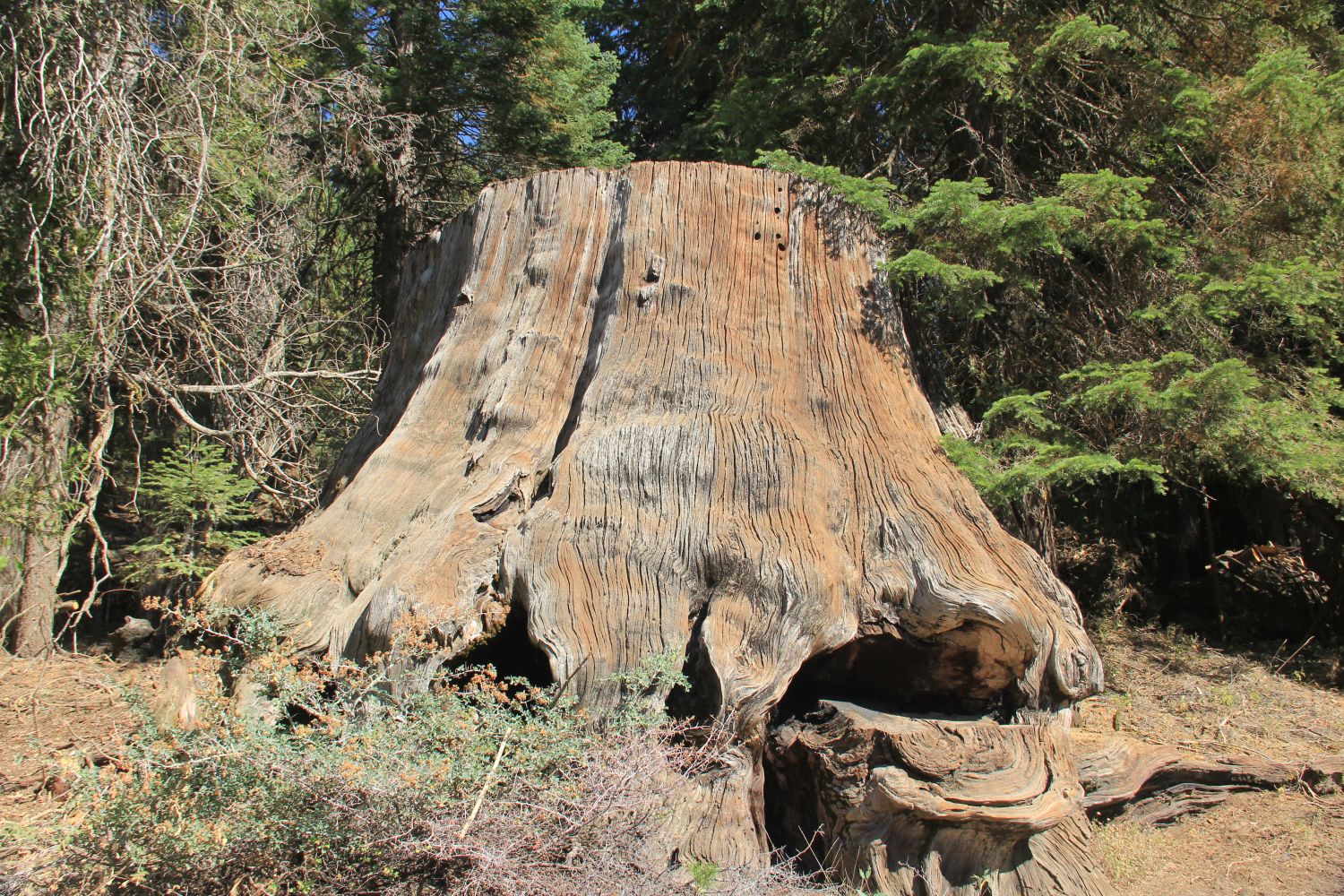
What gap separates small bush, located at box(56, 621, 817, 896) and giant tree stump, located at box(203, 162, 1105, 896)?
0.49m

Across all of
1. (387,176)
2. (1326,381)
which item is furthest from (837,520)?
(387,176)

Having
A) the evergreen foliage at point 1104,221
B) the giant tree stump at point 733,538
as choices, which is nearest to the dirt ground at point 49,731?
the giant tree stump at point 733,538

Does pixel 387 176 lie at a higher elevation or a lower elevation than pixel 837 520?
higher

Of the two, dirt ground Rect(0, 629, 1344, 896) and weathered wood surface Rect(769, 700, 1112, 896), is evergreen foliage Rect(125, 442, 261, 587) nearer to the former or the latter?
dirt ground Rect(0, 629, 1344, 896)

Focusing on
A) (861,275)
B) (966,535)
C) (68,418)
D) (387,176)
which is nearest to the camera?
(966,535)

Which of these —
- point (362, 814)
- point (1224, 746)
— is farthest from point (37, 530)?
point (1224, 746)

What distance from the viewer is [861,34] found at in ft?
23.4

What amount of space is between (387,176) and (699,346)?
5.62 m

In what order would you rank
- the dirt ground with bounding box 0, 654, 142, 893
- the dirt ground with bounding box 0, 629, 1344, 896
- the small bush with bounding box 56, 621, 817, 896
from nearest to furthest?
the small bush with bounding box 56, 621, 817, 896 < the dirt ground with bounding box 0, 654, 142, 893 < the dirt ground with bounding box 0, 629, 1344, 896

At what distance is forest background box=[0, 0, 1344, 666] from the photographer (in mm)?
5316

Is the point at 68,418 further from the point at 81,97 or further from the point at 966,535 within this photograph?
the point at 966,535

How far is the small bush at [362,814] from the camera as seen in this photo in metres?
2.95

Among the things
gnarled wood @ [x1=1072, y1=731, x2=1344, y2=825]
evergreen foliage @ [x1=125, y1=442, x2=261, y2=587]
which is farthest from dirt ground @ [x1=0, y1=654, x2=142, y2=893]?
gnarled wood @ [x1=1072, y1=731, x2=1344, y2=825]

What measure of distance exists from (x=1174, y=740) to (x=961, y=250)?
114 inches
